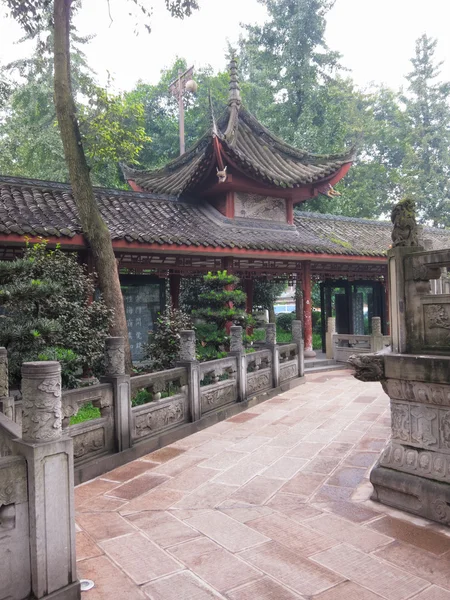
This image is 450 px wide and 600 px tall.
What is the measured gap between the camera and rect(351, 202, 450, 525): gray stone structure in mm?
3320

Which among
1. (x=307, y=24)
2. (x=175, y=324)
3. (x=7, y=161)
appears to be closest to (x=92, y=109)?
(x=175, y=324)

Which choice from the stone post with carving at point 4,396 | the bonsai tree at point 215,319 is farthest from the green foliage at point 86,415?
the stone post with carving at point 4,396

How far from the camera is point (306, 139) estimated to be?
797 inches

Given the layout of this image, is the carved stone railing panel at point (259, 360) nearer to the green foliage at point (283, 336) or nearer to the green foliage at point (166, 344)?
the green foliage at point (166, 344)

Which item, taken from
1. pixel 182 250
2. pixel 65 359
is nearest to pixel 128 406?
pixel 65 359

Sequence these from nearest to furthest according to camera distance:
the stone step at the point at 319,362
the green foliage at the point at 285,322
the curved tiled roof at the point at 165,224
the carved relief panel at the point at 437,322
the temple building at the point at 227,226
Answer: the carved relief panel at the point at 437,322 → the curved tiled roof at the point at 165,224 → the temple building at the point at 227,226 → the stone step at the point at 319,362 → the green foliage at the point at 285,322

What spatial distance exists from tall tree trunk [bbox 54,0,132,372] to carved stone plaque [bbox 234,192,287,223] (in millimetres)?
5076

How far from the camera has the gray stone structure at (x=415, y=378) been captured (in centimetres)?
332

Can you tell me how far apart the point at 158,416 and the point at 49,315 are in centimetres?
181

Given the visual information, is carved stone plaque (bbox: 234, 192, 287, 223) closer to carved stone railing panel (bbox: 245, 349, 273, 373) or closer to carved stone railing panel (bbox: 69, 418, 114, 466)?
carved stone railing panel (bbox: 245, 349, 273, 373)

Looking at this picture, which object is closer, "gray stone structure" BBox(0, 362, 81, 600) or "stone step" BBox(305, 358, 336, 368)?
"gray stone structure" BBox(0, 362, 81, 600)

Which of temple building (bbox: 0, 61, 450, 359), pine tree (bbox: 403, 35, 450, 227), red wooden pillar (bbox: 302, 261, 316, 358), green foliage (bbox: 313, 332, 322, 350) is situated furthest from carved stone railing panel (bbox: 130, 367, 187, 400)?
pine tree (bbox: 403, 35, 450, 227)

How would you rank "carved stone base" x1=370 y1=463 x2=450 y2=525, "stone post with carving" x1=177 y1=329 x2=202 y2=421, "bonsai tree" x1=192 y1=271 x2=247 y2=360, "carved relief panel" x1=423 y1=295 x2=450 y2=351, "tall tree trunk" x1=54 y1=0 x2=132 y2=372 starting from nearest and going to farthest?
"carved stone base" x1=370 y1=463 x2=450 y2=525 → "carved relief panel" x1=423 y1=295 x2=450 y2=351 → "stone post with carving" x1=177 y1=329 x2=202 y2=421 → "tall tree trunk" x1=54 y1=0 x2=132 y2=372 → "bonsai tree" x1=192 y1=271 x2=247 y2=360

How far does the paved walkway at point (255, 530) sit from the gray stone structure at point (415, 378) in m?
0.22
